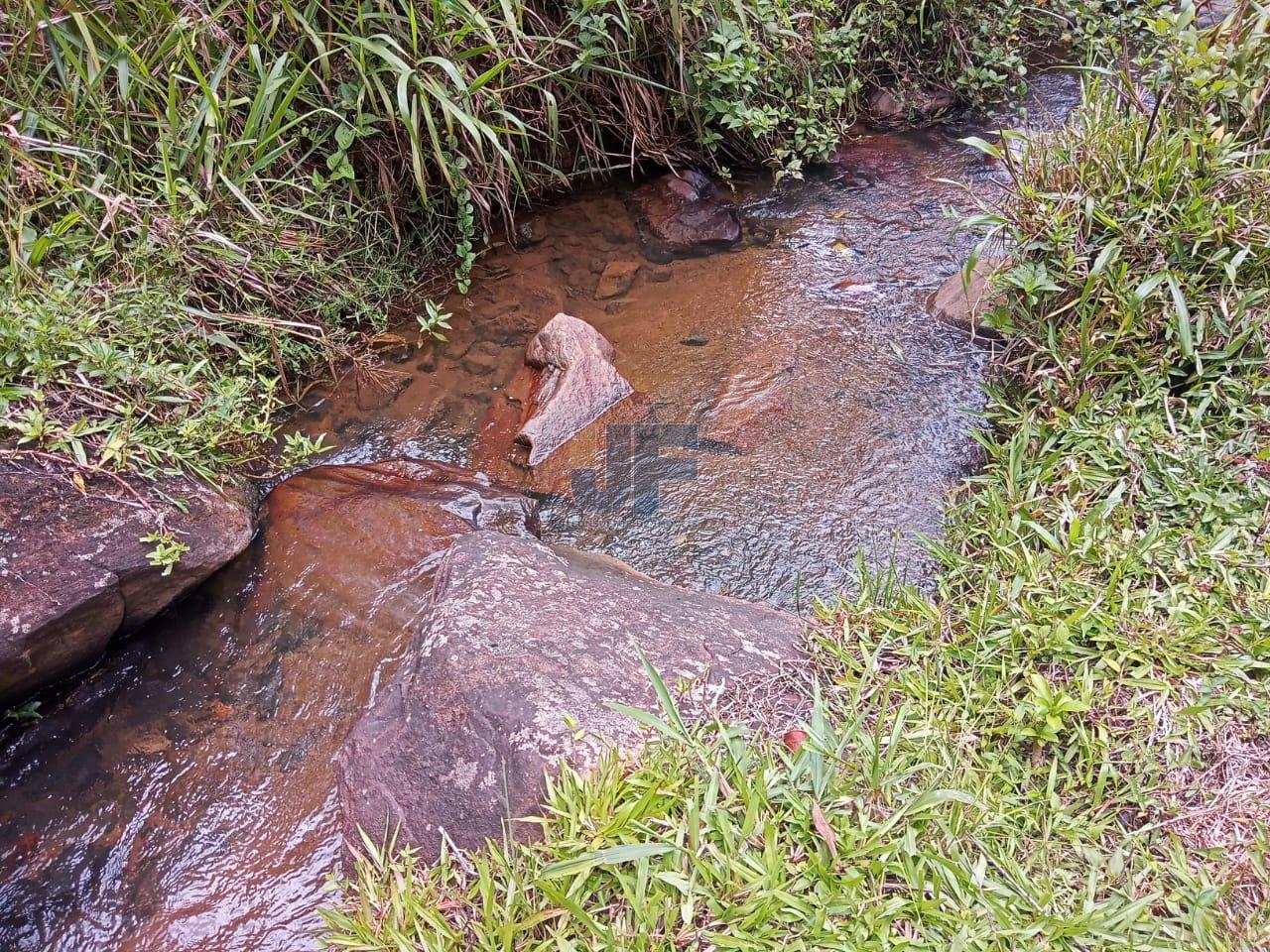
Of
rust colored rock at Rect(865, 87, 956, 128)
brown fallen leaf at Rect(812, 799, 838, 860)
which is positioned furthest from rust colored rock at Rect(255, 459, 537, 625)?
rust colored rock at Rect(865, 87, 956, 128)

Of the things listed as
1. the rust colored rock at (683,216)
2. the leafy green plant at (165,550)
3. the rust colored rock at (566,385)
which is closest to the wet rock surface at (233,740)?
the leafy green plant at (165,550)

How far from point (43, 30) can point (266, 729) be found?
280 cm

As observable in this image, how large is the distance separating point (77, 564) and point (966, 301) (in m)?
3.53

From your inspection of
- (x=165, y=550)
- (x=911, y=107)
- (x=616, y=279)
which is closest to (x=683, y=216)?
(x=616, y=279)

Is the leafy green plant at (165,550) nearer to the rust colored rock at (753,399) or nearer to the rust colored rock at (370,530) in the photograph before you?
the rust colored rock at (370,530)

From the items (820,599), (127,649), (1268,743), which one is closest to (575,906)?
(820,599)

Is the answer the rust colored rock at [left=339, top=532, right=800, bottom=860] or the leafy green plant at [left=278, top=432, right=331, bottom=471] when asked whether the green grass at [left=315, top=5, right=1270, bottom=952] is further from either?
the leafy green plant at [left=278, top=432, right=331, bottom=471]

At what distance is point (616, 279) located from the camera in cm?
402

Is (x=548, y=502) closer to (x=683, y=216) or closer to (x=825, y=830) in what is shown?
(x=825, y=830)

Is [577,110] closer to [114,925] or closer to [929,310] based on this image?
[929,310]

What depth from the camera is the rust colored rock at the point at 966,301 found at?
331 centimetres

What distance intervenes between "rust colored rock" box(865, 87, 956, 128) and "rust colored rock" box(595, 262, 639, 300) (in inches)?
83.0

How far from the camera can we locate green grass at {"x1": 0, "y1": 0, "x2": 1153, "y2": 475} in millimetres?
2777

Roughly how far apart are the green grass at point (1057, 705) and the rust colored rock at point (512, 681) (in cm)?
11
